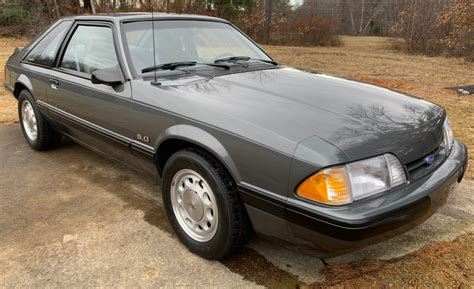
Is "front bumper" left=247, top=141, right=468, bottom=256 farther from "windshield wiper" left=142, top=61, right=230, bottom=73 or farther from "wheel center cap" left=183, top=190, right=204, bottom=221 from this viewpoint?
"windshield wiper" left=142, top=61, right=230, bottom=73

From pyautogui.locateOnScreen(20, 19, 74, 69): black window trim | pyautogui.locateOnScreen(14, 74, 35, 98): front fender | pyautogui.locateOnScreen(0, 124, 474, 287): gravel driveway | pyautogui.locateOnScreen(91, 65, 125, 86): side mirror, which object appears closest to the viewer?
pyautogui.locateOnScreen(0, 124, 474, 287): gravel driveway

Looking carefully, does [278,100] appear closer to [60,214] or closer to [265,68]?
[265,68]

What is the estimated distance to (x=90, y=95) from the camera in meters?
3.44

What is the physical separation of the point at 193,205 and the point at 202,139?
0.49m

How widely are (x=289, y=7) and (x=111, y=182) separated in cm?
1779

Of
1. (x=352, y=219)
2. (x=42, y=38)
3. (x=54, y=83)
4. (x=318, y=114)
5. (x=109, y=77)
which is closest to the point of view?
(x=352, y=219)

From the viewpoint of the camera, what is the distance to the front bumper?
2008 mm

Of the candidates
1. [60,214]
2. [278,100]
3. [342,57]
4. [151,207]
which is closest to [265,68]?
[278,100]

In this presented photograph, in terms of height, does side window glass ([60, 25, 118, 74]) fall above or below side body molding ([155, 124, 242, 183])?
above

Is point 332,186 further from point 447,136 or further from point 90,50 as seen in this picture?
point 90,50

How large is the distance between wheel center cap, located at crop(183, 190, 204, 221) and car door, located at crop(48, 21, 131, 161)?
28.4 inches

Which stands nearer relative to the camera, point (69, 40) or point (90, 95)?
point (90, 95)

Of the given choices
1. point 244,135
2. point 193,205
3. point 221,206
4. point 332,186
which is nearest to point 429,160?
point 332,186

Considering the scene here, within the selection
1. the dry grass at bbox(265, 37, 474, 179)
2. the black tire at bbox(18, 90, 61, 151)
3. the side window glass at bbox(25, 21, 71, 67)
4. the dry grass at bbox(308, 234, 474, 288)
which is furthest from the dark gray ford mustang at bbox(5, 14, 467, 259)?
the dry grass at bbox(265, 37, 474, 179)
